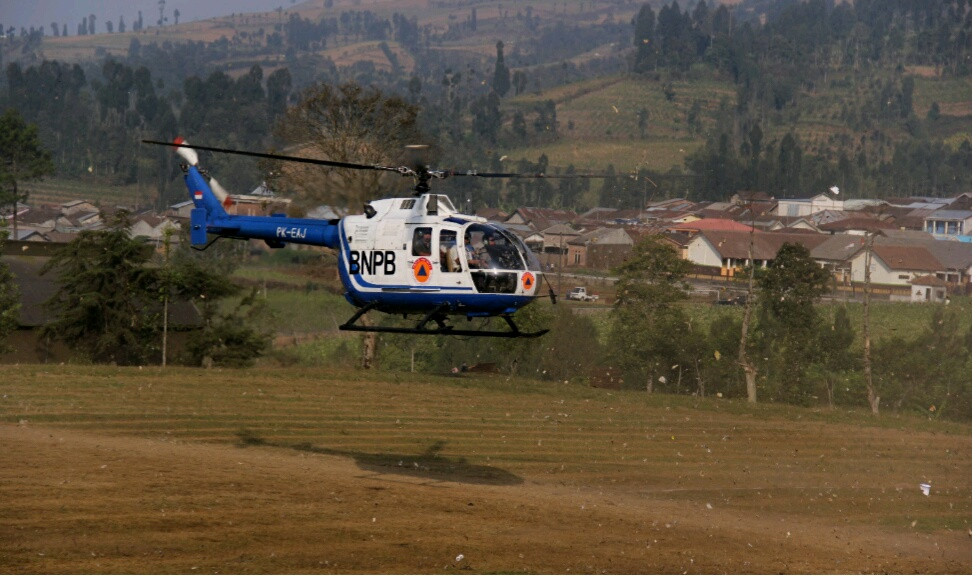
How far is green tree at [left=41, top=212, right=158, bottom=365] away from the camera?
118 feet

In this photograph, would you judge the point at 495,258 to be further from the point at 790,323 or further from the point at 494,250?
the point at 790,323

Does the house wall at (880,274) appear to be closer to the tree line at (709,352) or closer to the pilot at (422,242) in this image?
the tree line at (709,352)

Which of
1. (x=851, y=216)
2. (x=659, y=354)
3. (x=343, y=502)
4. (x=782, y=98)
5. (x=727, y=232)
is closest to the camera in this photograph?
(x=343, y=502)

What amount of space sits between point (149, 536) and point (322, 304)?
3184 centimetres

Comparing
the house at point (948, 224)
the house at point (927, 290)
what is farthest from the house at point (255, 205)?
the house at point (948, 224)

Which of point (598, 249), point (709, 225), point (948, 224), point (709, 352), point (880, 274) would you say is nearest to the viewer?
point (709, 352)

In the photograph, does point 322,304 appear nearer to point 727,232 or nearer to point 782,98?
point 727,232

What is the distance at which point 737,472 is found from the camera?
2381 centimetres

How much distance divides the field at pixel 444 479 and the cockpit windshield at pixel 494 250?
3.66 metres

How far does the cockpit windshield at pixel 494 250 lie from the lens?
1659 centimetres

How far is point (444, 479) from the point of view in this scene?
21.0 m

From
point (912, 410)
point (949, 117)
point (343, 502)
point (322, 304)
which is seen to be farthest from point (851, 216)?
point (949, 117)

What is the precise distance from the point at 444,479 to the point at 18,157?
58.5 meters

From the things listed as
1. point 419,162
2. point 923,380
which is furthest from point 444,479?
point 923,380
